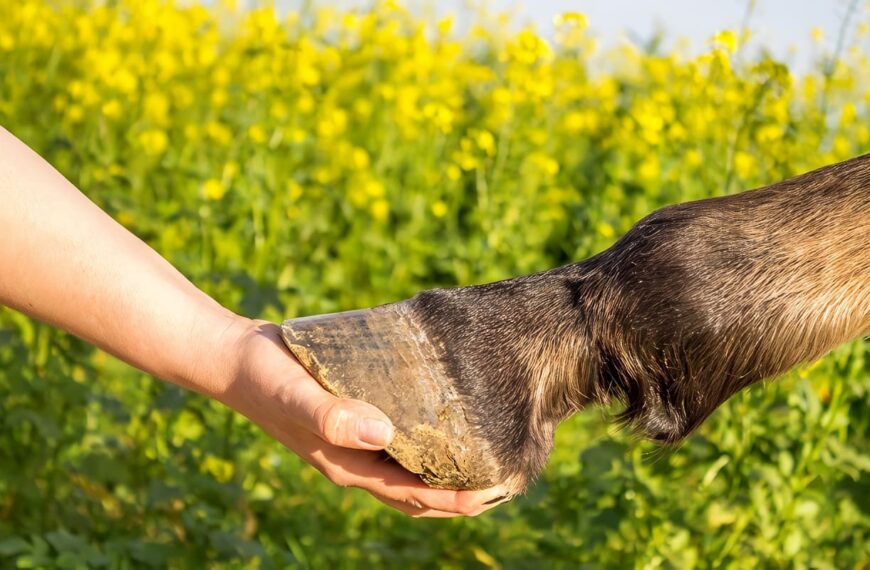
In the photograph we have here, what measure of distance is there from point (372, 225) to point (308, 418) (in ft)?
9.47

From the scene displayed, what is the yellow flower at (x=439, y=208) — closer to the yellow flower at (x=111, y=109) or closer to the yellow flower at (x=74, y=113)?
the yellow flower at (x=111, y=109)

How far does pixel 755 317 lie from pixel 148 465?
5.83ft

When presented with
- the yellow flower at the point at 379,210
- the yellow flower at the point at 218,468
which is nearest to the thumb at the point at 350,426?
the yellow flower at the point at 218,468

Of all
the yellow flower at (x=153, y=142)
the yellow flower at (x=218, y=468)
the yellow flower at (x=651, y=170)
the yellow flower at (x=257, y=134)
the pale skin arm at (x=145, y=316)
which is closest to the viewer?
the pale skin arm at (x=145, y=316)

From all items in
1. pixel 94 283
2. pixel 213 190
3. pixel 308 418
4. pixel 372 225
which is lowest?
pixel 372 225

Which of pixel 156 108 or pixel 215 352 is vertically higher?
pixel 215 352

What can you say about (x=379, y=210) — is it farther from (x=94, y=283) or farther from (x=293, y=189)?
(x=94, y=283)

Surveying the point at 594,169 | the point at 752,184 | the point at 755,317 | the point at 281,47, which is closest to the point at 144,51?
the point at 281,47

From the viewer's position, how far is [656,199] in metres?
4.01

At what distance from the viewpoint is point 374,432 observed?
1715 mm

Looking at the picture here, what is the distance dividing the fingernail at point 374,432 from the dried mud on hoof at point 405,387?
0.05 metres

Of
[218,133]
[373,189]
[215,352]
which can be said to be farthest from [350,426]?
[218,133]

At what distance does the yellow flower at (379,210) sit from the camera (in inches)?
176

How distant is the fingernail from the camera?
1.71 m
